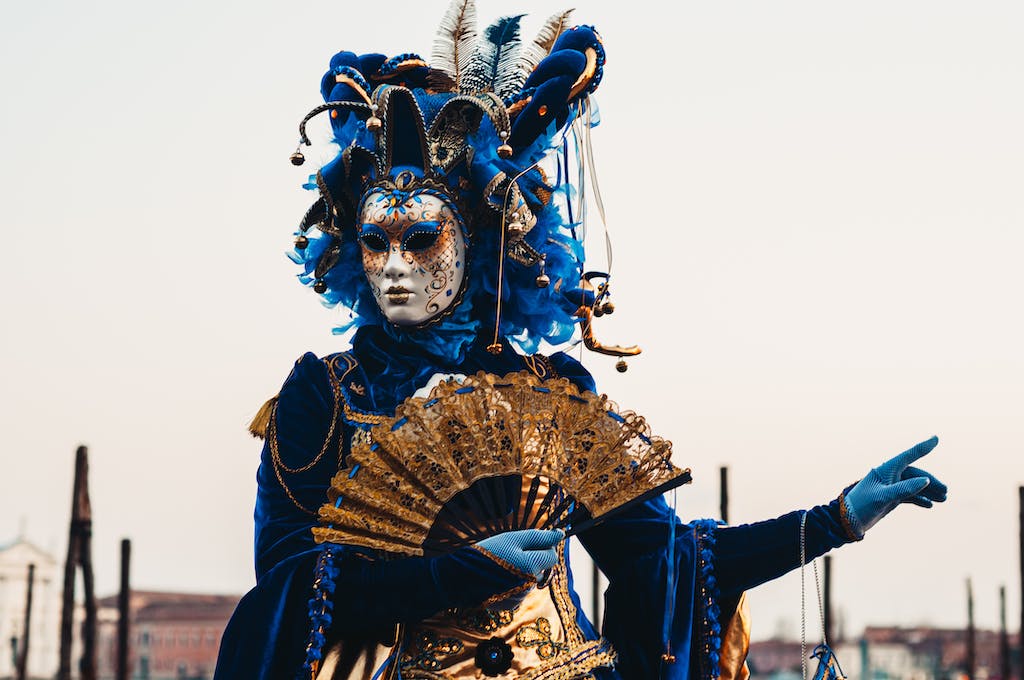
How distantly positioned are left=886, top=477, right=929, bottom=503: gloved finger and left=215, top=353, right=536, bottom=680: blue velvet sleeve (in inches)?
39.8

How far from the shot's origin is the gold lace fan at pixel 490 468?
4676 mm

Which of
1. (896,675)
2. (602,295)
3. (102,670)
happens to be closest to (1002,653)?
(602,295)

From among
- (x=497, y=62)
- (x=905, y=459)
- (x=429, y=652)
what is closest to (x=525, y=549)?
(x=429, y=652)

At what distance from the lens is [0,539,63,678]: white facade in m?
64.9

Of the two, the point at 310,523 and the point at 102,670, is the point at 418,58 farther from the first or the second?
the point at 102,670

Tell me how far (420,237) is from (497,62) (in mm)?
757

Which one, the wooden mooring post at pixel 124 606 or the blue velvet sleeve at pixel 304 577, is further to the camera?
the wooden mooring post at pixel 124 606

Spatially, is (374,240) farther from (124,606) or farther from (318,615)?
(124,606)

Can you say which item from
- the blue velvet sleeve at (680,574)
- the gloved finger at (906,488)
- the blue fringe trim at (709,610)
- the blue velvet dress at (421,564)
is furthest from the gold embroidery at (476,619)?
the gloved finger at (906,488)

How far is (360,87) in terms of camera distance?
522cm

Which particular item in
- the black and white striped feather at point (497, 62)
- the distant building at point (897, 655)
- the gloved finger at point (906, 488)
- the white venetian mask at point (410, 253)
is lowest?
the distant building at point (897, 655)

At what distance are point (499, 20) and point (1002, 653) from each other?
2151 cm

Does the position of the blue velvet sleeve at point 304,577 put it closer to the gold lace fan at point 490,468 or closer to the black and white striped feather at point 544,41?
the gold lace fan at point 490,468

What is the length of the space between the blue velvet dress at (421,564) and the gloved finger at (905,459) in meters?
0.18
